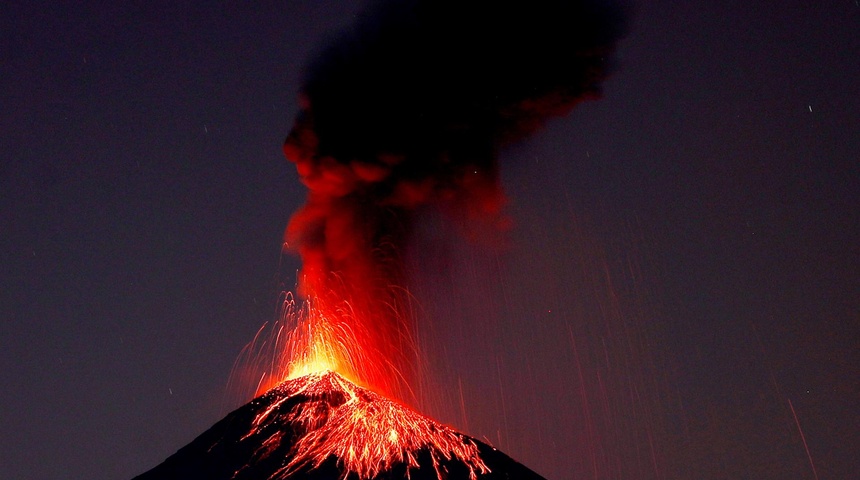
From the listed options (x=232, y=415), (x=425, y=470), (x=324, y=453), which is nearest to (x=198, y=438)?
(x=232, y=415)

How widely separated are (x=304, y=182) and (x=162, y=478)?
14745 mm

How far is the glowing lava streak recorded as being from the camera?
42.4 m

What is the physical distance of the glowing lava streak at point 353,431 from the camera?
4241cm

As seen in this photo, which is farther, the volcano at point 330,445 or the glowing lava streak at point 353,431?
the glowing lava streak at point 353,431

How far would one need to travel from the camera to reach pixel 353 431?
145 feet

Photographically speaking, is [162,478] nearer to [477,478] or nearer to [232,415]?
[232,415]

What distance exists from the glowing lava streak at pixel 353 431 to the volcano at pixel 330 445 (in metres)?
0.04

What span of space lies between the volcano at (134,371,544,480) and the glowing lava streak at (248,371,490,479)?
44 mm

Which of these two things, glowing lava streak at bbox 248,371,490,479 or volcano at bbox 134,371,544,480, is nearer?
volcano at bbox 134,371,544,480

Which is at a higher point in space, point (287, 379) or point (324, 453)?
point (287, 379)

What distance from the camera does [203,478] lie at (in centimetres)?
4241

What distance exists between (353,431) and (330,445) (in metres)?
1.24

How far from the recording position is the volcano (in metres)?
41.8

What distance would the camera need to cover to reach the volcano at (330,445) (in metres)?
41.8
